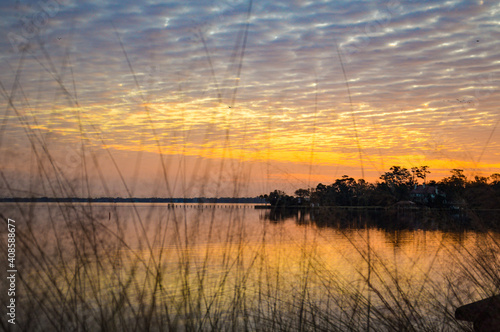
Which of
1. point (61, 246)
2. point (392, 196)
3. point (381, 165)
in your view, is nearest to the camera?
point (61, 246)

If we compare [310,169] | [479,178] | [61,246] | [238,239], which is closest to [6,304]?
[61,246]

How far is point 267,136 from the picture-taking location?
4.43 m

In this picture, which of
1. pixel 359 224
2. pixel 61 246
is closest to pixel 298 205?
pixel 359 224

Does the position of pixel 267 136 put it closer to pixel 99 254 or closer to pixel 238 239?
pixel 238 239

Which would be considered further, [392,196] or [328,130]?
[328,130]

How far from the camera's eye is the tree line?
3643mm

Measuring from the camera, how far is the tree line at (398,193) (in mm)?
3643

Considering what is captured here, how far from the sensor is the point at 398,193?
144 inches

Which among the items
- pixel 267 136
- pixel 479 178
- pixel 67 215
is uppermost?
pixel 267 136

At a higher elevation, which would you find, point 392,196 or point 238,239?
point 392,196

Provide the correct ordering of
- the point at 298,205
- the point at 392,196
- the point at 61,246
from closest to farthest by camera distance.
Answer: the point at 61,246 → the point at 392,196 → the point at 298,205

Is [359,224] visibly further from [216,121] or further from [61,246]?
[61,246]

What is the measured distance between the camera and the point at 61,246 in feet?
10.3

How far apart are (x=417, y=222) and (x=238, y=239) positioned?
1641mm
